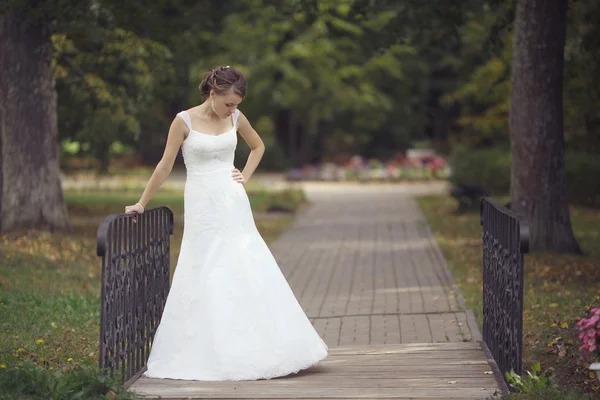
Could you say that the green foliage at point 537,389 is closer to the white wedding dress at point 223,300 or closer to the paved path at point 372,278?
the white wedding dress at point 223,300

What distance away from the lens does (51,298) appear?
35.7ft

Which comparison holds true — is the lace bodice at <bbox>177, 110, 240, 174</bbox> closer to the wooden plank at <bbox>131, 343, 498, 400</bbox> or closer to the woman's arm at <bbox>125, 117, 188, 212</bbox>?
the woman's arm at <bbox>125, 117, 188, 212</bbox>

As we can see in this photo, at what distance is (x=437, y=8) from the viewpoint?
54.9 feet

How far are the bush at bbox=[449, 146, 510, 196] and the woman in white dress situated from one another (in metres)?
20.9

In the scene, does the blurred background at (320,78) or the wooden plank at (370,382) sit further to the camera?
the blurred background at (320,78)

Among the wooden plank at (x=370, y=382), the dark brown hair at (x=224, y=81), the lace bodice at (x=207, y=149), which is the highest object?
the dark brown hair at (x=224, y=81)

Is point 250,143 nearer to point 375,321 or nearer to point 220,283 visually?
point 220,283

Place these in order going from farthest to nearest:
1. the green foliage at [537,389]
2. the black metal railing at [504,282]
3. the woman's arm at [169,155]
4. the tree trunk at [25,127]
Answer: the tree trunk at [25,127]
the woman's arm at [169,155]
the black metal railing at [504,282]
the green foliage at [537,389]

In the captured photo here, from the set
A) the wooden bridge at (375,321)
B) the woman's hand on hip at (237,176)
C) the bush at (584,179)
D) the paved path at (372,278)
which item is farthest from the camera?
the bush at (584,179)

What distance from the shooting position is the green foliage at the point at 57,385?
5977mm

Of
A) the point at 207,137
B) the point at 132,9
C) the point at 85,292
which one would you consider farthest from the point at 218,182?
the point at 132,9

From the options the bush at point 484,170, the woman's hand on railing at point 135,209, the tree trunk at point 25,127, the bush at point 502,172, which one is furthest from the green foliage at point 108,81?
the woman's hand on railing at point 135,209

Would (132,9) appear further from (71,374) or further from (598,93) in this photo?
(71,374)

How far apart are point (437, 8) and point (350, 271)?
A: 4864mm
